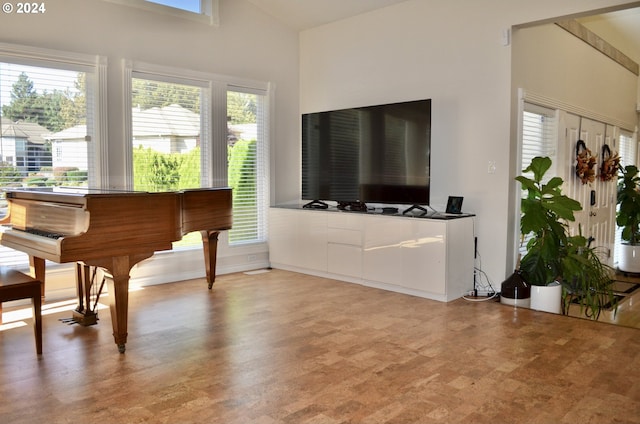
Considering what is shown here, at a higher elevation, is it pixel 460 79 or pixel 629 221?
pixel 460 79

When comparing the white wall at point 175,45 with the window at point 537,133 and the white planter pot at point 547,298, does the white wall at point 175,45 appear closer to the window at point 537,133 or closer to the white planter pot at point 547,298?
the window at point 537,133

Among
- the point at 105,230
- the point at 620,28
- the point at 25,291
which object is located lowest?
the point at 25,291

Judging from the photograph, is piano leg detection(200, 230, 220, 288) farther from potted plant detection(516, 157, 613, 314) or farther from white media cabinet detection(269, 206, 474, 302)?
potted plant detection(516, 157, 613, 314)

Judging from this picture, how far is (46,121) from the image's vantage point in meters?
4.76

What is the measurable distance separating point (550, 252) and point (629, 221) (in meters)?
3.58

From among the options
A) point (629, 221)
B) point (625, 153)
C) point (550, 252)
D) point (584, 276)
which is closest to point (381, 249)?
point (550, 252)

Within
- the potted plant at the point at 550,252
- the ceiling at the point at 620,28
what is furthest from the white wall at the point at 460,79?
the ceiling at the point at 620,28

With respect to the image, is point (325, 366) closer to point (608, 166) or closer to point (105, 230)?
point (105, 230)

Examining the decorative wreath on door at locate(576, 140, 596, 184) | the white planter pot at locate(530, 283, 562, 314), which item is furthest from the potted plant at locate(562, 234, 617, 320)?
the decorative wreath on door at locate(576, 140, 596, 184)

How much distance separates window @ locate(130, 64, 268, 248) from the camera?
17.7 feet

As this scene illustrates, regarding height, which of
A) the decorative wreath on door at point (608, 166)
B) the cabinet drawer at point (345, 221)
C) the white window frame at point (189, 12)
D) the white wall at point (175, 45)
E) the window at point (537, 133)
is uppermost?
the white window frame at point (189, 12)

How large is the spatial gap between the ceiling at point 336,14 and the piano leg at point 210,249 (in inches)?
115

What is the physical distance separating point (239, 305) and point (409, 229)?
179cm

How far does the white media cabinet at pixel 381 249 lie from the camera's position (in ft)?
15.9
